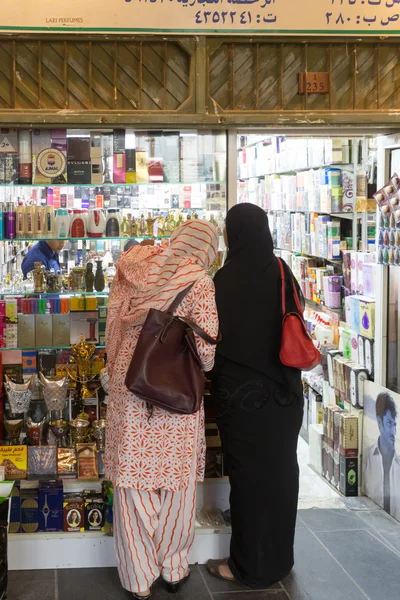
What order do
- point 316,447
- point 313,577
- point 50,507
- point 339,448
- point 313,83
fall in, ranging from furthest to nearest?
point 316,447 → point 339,448 → point 313,83 → point 50,507 → point 313,577

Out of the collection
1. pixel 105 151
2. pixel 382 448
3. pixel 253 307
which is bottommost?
pixel 382 448

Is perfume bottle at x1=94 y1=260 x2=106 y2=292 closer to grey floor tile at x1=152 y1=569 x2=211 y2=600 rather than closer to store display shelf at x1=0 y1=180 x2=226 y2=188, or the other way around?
store display shelf at x1=0 y1=180 x2=226 y2=188

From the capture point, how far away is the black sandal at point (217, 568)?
14.0ft

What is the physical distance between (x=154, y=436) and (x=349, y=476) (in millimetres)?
2288

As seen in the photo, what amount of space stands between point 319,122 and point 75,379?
6.31 feet

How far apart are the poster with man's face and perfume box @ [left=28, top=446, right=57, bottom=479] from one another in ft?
6.74

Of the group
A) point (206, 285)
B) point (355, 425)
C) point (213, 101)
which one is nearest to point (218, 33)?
point (213, 101)

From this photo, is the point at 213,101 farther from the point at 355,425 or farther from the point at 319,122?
the point at 355,425

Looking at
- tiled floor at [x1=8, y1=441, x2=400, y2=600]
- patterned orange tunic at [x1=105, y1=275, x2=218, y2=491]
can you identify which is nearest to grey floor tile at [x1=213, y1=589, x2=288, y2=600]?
tiled floor at [x1=8, y1=441, x2=400, y2=600]

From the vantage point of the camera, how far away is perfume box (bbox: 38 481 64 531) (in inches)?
175

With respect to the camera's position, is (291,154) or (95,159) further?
(291,154)

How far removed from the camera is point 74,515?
4465mm

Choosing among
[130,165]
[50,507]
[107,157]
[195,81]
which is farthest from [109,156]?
[50,507]

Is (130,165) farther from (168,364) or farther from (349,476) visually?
(349,476)
